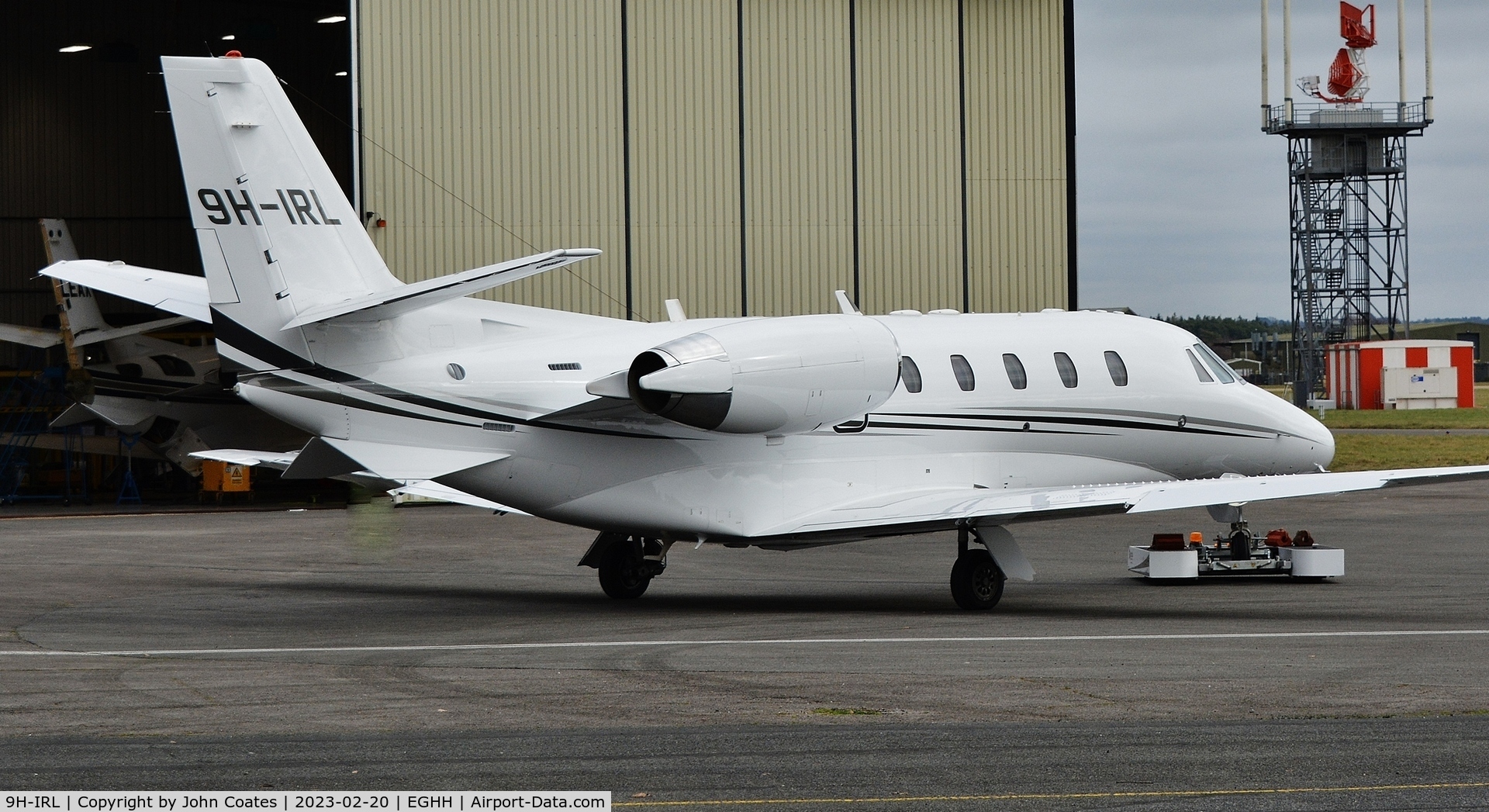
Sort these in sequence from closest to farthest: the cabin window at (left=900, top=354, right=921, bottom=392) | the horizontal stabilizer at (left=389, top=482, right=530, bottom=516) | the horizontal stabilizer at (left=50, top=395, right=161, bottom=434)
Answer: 1. the horizontal stabilizer at (left=389, top=482, right=530, bottom=516)
2. the cabin window at (left=900, top=354, right=921, bottom=392)
3. the horizontal stabilizer at (left=50, top=395, right=161, bottom=434)

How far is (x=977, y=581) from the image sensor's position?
17.3 metres

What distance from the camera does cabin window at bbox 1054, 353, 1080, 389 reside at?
19.1 metres

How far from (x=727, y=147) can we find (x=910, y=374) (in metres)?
14.3

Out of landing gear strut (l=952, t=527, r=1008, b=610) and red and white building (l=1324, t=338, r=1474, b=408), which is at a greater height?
red and white building (l=1324, t=338, r=1474, b=408)

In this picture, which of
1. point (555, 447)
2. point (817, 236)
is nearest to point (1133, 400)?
point (555, 447)

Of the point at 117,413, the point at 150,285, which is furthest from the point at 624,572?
the point at 117,413

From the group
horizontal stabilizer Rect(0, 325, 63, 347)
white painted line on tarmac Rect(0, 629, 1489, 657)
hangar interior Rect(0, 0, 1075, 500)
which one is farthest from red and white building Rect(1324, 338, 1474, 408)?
white painted line on tarmac Rect(0, 629, 1489, 657)

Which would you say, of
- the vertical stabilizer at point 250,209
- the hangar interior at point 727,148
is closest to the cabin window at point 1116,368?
the vertical stabilizer at point 250,209

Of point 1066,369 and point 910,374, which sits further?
point 1066,369

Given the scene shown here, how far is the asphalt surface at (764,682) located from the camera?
8.67 m

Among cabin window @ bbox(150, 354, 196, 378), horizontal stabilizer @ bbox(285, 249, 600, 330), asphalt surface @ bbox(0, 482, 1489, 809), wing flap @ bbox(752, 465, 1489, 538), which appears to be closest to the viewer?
asphalt surface @ bbox(0, 482, 1489, 809)

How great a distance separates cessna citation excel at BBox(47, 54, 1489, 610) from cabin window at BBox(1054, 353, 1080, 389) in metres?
0.55

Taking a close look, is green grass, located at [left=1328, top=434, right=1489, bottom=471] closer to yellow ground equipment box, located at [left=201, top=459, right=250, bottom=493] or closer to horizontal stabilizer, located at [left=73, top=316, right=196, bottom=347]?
yellow ground equipment box, located at [left=201, top=459, right=250, bottom=493]

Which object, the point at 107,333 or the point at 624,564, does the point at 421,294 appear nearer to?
the point at 624,564
